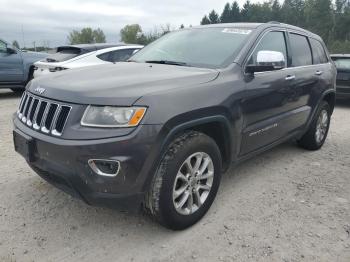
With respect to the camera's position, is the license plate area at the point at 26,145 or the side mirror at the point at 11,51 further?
the side mirror at the point at 11,51

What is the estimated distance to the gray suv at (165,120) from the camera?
2658 millimetres

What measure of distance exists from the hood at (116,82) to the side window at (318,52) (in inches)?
97.1

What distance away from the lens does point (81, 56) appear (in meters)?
8.40

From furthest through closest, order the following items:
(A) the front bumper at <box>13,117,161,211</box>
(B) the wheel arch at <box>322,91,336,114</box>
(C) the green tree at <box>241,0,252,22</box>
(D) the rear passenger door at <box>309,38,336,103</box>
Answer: (C) the green tree at <box>241,0,252,22</box>, (B) the wheel arch at <box>322,91,336,114</box>, (D) the rear passenger door at <box>309,38,336,103</box>, (A) the front bumper at <box>13,117,161,211</box>

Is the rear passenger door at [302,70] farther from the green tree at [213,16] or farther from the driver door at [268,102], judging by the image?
the green tree at [213,16]

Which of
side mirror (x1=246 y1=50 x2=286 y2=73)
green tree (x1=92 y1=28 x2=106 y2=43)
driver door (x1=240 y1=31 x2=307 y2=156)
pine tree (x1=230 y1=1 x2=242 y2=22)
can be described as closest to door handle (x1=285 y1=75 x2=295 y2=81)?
driver door (x1=240 y1=31 x2=307 y2=156)

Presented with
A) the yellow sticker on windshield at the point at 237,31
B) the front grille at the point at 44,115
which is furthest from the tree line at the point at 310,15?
the front grille at the point at 44,115

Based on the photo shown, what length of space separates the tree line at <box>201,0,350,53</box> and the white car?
165ft

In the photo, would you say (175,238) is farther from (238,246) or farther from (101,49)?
(101,49)

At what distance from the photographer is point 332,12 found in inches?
2894

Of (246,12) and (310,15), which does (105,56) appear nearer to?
(310,15)

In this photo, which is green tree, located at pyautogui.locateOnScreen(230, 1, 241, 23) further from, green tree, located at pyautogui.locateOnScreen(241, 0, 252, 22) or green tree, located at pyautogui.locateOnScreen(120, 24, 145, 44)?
green tree, located at pyautogui.locateOnScreen(120, 24, 145, 44)

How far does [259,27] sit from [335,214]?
2.04 m

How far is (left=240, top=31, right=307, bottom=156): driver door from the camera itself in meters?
3.65
